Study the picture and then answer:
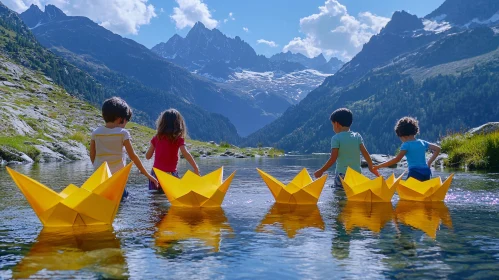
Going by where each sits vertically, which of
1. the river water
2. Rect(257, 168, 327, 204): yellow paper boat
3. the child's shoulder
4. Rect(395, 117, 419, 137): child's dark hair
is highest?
Rect(395, 117, 419, 137): child's dark hair

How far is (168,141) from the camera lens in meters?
11.0

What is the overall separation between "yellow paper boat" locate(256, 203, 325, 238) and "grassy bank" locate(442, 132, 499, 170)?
15.7m

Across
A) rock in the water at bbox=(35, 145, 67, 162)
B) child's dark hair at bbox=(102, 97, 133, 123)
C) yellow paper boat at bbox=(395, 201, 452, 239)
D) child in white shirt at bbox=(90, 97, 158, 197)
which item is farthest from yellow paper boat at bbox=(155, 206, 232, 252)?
rock in the water at bbox=(35, 145, 67, 162)

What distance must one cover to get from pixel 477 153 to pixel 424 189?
1476 cm

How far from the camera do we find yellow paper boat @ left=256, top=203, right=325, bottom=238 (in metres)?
7.26

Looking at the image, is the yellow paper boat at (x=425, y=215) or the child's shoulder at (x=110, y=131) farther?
the child's shoulder at (x=110, y=131)

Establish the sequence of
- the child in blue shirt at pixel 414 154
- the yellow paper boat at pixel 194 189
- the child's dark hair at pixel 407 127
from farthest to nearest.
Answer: the child's dark hair at pixel 407 127 → the child in blue shirt at pixel 414 154 → the yellow paper boat at pixel 194 189

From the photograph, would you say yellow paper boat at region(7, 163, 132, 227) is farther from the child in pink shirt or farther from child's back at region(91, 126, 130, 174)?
the child in pink shirt

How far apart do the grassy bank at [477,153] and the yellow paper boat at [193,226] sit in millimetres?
17406

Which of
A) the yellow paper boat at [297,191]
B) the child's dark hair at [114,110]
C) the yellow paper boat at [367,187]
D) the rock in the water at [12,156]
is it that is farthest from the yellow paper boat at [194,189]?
the rock in the water at [12,156]

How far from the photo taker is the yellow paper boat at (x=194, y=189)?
30.5 feet

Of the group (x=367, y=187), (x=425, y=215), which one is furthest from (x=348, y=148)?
(x=425, y=215)

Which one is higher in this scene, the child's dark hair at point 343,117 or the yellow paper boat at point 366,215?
the child's dark hair at point 343,117

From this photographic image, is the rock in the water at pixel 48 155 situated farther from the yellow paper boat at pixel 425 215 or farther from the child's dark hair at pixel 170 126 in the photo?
the yellow paper boat at pixel 425 215
